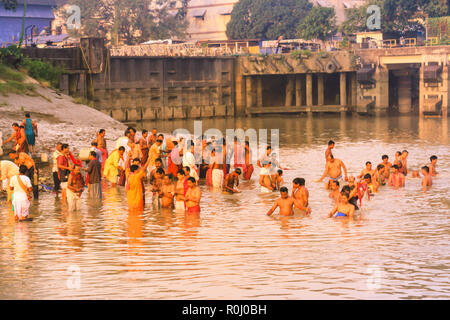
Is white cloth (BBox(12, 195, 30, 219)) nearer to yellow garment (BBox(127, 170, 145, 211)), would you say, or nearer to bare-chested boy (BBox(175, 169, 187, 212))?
yellow garment (BBox(127, 170, 145, 211))

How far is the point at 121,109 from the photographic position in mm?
50219

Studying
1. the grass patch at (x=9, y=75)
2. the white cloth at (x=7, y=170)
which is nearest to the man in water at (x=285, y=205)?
the white cloth at (x=7, y=170)

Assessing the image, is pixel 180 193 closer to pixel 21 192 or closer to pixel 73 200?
pixel 73 200

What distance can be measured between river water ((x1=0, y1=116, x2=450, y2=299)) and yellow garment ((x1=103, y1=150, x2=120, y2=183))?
367 mm

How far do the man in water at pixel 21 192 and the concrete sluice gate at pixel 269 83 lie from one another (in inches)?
1295

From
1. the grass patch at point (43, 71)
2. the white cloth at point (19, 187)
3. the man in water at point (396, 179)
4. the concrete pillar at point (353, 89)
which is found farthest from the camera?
the concrete pillar at point (353, 89)

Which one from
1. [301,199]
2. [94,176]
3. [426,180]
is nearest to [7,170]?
[94,176]

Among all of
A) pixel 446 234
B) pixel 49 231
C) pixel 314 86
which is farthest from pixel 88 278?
pixel 314 86

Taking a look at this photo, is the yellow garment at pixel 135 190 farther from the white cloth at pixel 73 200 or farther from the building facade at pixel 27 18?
the building facade at pixel 27 18

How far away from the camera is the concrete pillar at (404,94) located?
62.2 meters

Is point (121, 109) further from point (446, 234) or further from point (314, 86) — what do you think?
point (446, 234)

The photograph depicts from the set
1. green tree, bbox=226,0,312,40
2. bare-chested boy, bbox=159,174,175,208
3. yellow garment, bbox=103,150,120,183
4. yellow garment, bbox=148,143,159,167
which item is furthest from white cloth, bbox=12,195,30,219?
green tree, bbox=226,0,312,40

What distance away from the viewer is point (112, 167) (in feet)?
68.0

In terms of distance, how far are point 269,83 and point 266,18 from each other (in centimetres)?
3031
